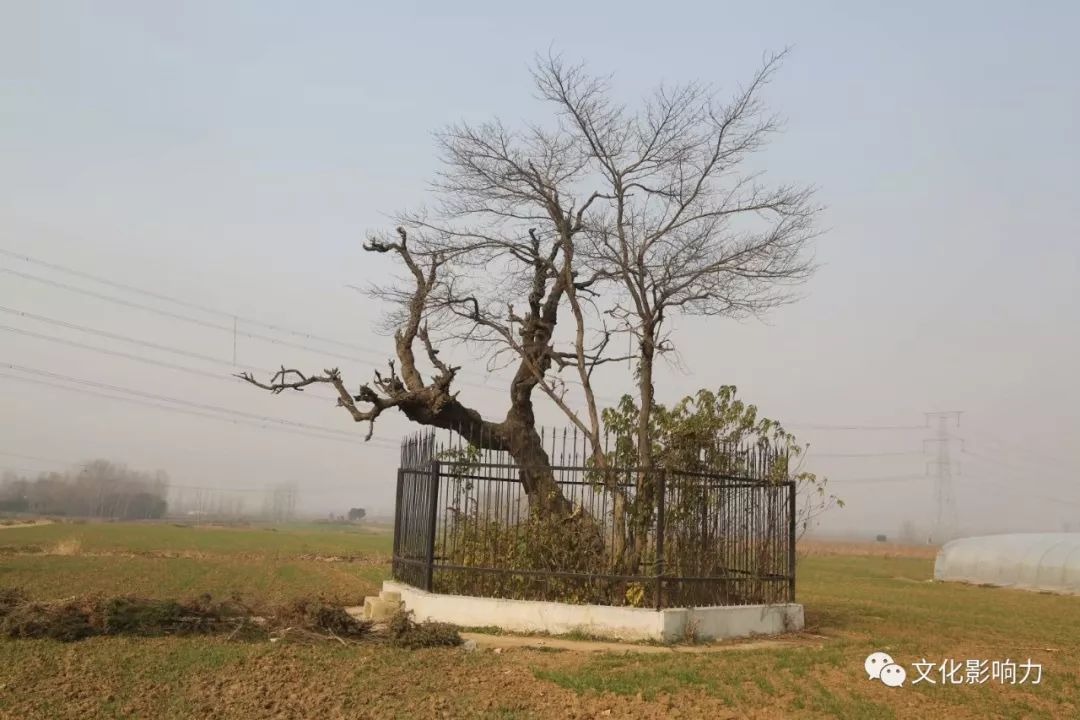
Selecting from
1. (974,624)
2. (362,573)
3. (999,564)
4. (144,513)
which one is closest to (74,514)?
(144,513)

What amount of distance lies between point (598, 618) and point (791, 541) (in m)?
3.96

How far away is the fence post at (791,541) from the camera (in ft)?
47.0

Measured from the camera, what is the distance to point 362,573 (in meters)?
27.4

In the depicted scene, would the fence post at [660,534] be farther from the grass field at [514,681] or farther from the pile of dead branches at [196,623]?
the pile of dead branches at [196,623]

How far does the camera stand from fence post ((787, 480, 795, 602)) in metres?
14.3

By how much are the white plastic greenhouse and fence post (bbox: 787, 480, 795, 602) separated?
844 inches

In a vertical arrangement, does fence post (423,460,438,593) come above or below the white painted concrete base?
above

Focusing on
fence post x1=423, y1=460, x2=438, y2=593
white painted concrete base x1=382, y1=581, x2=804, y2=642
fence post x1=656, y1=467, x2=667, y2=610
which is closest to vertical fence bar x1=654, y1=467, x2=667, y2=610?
fence post x1=656, y1=467, x2=667, y2=610

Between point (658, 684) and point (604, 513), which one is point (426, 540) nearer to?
point (604, 513)

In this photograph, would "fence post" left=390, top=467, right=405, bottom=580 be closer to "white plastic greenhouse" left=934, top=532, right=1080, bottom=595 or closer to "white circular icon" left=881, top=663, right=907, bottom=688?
"white circular icon" left=881, top=663, right=907, bottom=688

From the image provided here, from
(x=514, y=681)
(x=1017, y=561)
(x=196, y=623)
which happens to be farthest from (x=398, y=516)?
(x=1017, y=561)
